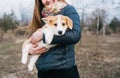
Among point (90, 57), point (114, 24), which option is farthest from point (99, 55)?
point (114, 24)

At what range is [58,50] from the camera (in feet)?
5.23

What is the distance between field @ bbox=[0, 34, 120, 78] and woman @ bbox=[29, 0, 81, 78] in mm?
2877

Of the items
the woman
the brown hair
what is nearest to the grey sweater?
the woman

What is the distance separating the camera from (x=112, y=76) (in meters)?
4.48

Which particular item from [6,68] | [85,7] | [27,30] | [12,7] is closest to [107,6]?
[85,7]

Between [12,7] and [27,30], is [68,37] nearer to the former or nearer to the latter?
[27,30]

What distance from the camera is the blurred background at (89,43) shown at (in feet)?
14.3

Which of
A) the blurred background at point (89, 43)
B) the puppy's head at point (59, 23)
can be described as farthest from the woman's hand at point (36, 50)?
the blurred background at point (89, 43)

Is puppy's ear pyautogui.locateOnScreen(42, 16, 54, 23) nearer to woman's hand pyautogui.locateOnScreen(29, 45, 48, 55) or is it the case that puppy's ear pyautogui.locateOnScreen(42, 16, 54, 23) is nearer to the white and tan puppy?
the white and tan puppy

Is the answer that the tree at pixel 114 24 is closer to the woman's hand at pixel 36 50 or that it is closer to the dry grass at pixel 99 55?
the dry grass at pixel 99 55

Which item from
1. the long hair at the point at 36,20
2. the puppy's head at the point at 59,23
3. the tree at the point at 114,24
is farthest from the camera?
the tree at the point at 114,24

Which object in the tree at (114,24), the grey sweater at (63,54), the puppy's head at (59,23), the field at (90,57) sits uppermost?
the puppy's head at (59,23)

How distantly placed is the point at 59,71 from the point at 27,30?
27 centimetres

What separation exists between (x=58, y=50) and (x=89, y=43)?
3.21 m
